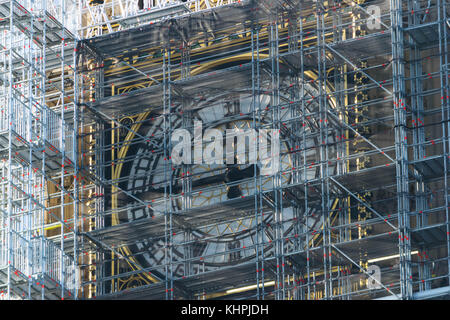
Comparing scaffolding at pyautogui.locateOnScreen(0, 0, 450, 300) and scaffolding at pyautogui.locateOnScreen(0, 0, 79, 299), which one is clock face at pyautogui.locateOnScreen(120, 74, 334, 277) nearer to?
scaffolding at pyautogui.locateOnScreen(0, 0, 450, 300)

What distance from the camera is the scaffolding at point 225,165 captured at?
41.8m

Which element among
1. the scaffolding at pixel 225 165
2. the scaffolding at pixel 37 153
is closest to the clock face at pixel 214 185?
the scaffolding at pixel 225 165

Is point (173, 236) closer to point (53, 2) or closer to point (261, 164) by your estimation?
point (261, 164)

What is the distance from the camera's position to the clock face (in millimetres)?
43406

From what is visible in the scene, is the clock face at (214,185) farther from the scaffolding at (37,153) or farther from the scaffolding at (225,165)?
the scaffolding at (37,153)

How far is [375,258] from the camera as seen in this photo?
42.0 metres

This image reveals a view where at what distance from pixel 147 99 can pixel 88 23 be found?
3708mm

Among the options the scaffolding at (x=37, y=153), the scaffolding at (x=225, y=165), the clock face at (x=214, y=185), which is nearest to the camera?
the scaffolding at (x=225, y=165)

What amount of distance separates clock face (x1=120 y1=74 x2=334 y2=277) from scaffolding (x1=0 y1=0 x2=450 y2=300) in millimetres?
48

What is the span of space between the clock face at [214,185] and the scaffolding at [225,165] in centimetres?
5

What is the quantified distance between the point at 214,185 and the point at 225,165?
0.55 m

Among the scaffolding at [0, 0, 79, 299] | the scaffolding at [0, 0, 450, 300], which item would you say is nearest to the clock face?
the scaffolding at [0, 0, 450, 300]

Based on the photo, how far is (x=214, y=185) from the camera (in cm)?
4459

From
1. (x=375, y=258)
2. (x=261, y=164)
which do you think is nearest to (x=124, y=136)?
(x=261, y=164)
